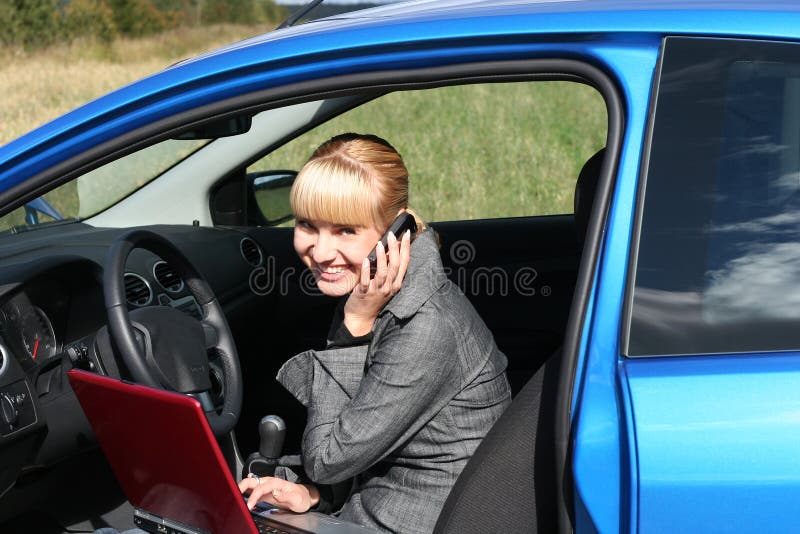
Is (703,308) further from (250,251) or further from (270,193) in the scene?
(270,193)

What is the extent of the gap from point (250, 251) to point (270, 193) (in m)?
0.25

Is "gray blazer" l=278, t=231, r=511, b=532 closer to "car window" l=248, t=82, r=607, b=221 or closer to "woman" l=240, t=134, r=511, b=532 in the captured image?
"woman" l=240, t=134, r=511, b=532

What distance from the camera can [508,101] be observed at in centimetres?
1012

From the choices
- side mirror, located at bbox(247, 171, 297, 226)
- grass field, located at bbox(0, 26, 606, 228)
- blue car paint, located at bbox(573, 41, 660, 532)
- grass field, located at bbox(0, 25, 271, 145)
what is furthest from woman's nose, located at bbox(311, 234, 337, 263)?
grass field, located at bbox(0, 25, 271, 145)

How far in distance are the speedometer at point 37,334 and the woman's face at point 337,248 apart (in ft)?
1.97

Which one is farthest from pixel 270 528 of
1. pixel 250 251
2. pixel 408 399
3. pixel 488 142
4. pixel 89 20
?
pixel 89 20

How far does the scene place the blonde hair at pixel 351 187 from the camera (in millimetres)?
1661

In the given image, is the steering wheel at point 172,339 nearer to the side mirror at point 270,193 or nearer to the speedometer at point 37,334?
the speedometer at point 37,334

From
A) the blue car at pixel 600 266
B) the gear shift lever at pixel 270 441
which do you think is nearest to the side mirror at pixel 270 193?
the blue car at pixel 600 266

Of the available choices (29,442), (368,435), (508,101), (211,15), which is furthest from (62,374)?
(211,15)

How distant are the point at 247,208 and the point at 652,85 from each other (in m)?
2.03

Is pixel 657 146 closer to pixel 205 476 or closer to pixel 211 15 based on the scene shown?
pixel 205 476

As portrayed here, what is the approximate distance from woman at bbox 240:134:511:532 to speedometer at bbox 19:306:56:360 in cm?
52

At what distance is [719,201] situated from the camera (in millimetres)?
1253
